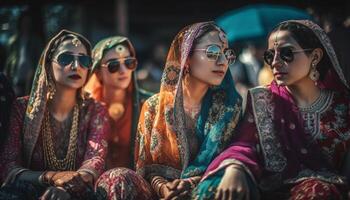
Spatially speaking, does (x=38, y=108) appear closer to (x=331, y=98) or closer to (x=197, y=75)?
(x=197, y=75)

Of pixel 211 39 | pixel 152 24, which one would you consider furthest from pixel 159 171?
pixel 152 24

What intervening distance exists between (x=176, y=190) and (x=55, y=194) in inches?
30.9

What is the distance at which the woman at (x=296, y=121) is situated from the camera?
394 cm

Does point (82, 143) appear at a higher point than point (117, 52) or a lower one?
lower

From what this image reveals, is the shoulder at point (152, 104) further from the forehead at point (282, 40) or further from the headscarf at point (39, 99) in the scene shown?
the forehead at point (282, 40)

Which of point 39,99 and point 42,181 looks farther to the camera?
point 39,99

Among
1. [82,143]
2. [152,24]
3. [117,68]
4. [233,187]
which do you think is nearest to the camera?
[233,187]

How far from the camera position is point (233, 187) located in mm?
3646

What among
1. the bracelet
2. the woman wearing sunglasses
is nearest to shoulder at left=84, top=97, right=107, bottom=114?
the woman wearing sunglasses

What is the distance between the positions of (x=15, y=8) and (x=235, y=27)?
314 cm

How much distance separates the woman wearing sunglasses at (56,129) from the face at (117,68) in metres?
0.56

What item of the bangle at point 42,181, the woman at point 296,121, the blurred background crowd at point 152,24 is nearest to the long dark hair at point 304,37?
the woman at point 296,121

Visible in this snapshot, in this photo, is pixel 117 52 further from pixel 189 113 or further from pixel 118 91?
pixel 189 113

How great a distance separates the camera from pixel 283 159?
13.2ft
